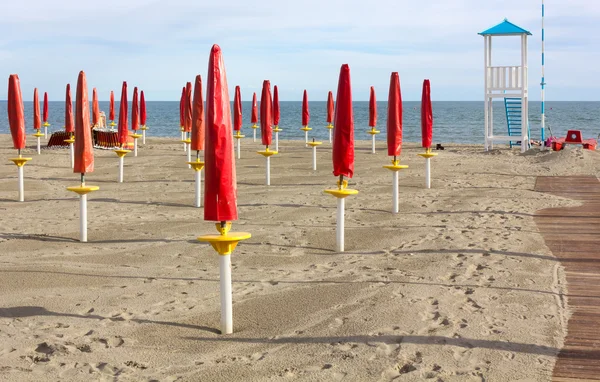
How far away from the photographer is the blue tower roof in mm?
24891

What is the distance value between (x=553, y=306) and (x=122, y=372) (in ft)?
13.3

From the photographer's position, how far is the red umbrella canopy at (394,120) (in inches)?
474

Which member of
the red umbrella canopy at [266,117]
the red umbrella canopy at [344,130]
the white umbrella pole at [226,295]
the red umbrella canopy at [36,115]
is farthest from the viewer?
the red umbrella canopy at [36,115]

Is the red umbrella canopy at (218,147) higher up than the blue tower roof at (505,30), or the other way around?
the blue tower roof at (505,30)

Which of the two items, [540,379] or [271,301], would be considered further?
[271,301]

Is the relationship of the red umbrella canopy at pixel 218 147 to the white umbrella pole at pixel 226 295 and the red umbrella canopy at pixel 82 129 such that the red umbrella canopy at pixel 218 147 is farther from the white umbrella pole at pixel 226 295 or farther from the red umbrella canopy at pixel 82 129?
the red umbrella canopy at pixel 82 129

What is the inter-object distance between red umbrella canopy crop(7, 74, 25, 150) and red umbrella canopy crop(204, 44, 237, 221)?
27.5 ft

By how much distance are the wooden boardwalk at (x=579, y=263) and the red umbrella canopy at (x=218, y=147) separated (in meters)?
2.86

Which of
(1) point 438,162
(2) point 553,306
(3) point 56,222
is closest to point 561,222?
(2) point 553,306

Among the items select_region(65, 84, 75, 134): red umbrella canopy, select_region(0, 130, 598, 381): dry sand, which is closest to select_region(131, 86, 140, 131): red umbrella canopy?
select_region(65, 84, 75, 134): red umbrella canopy

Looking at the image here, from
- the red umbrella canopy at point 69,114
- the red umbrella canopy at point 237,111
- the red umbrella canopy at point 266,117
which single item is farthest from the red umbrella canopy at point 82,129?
the red umbrella canopy at point 237,111

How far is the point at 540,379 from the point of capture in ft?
16.4

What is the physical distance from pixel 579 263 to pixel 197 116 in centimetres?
671

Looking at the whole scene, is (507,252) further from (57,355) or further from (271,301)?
(57,355)
